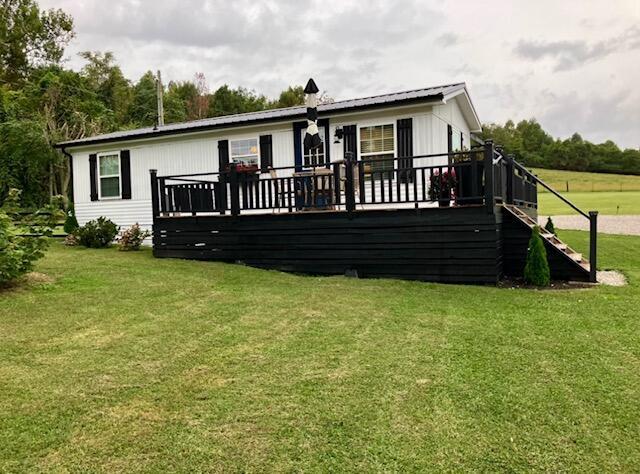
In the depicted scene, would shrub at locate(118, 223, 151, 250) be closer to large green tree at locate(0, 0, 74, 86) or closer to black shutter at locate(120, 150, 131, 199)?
black shutter at locate(120, 150, 131, 199)

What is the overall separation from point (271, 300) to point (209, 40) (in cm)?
→ 2755

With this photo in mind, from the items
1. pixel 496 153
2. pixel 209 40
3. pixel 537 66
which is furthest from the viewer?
pixel 209 40

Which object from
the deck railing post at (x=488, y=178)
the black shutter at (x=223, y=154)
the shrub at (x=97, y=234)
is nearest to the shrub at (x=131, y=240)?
the shrub at (x=97, y=234)

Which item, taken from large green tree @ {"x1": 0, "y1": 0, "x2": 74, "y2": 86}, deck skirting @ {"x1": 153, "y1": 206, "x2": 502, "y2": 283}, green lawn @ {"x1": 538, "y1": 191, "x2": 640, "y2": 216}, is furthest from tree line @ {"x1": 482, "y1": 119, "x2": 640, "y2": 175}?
deck skirting @ {"x1": 153, "y1": 206, "x2": 502, "y2": 283}

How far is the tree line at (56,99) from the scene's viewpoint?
21953 mm

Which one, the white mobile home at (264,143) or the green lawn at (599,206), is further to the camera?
the green lawn at (599,206)

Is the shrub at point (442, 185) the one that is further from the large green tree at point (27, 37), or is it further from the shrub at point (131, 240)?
the large green tree at point (27, 37)

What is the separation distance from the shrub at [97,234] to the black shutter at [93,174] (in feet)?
9.34

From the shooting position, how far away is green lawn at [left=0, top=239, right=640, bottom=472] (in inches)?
94.9

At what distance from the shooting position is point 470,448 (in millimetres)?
2471

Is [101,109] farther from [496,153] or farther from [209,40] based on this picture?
[496,153]

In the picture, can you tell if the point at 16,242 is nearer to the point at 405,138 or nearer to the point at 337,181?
the point at 337,181

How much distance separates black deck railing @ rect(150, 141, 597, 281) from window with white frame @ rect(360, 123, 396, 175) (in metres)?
0.25

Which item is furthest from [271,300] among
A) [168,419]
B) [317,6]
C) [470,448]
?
[317,6]
